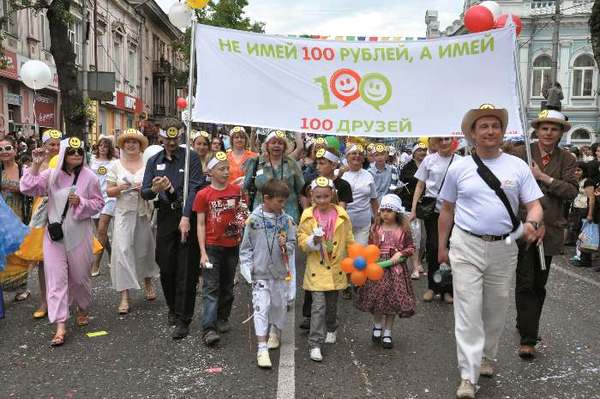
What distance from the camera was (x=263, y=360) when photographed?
446cm

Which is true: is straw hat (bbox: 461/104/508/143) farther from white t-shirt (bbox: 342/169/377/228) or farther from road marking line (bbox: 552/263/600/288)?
road marking line (bbox: 552/263/600/288)

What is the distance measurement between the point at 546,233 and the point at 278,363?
2.44 metres

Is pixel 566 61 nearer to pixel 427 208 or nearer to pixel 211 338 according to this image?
pixel 427 208

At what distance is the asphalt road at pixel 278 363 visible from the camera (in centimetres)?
406

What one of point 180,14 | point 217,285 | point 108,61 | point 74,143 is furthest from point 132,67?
point 217,285

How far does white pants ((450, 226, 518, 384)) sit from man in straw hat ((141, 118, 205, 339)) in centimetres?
239

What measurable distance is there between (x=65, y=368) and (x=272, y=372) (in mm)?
1598

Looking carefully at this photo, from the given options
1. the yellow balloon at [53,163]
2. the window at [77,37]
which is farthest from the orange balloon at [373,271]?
the window at [77,37]

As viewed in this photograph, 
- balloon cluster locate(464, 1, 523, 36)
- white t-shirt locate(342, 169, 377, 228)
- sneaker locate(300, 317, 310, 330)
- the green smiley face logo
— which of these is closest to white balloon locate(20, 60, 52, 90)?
white t-shirt locate(342, 169, 377, 228)

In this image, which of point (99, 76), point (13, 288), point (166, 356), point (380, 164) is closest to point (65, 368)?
point (166, 356)

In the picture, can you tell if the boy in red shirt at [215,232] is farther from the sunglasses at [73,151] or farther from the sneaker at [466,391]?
the sneaker at [466,391]

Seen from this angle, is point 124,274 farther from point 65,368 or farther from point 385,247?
point 385,247

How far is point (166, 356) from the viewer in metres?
4.73

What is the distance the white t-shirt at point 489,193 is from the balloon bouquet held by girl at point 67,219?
3.31 m
